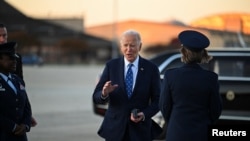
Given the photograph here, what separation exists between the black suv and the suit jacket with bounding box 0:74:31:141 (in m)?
3.70

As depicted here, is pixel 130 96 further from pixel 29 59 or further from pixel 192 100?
pixel 29 59

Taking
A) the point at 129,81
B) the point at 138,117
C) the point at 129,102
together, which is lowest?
the point at 138,117

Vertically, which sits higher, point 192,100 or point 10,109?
point 192,100

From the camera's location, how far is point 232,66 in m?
8.64

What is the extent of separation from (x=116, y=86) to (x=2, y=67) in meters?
0.98

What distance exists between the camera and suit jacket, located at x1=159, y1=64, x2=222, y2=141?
4.45m

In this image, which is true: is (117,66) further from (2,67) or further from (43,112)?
(43,112)

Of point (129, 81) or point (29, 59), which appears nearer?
point (129, 81)

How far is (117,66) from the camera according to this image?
17.5ft

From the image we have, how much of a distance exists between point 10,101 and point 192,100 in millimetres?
1545
